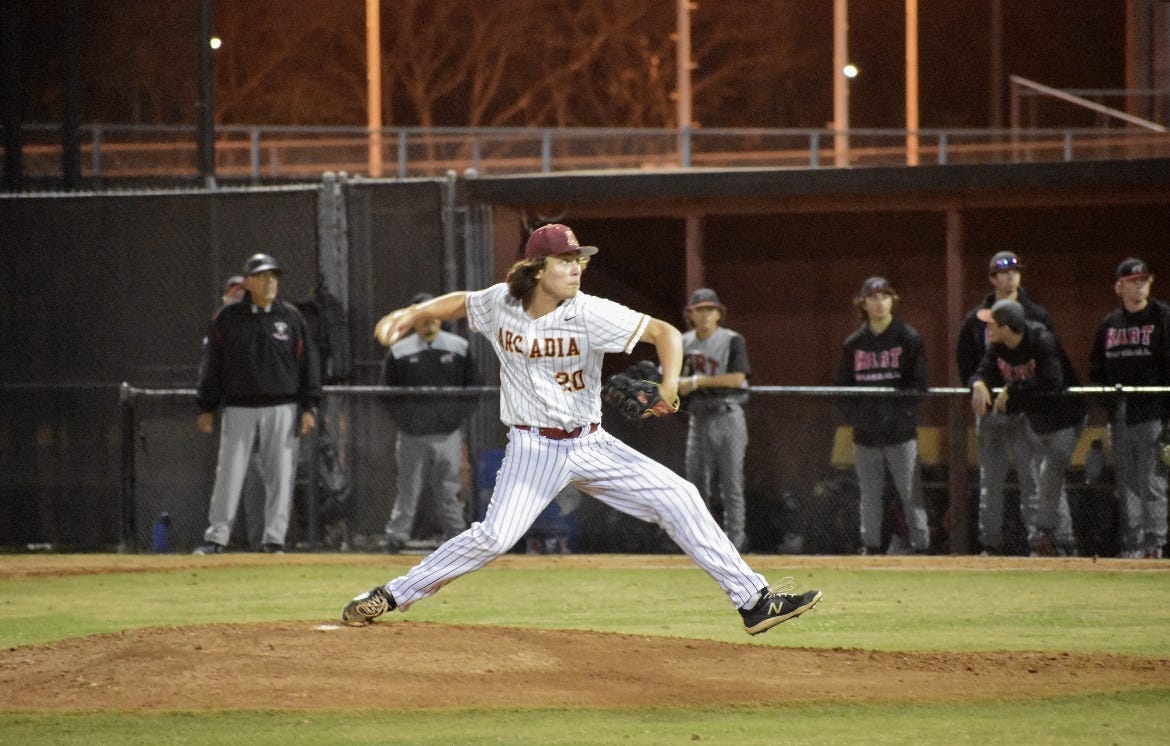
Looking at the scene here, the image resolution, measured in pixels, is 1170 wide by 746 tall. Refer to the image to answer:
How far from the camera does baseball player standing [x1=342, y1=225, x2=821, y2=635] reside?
6.97m

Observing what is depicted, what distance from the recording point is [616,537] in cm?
1281

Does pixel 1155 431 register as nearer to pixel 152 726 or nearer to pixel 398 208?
pixel 398 208

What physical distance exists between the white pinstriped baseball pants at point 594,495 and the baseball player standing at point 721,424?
528 cm

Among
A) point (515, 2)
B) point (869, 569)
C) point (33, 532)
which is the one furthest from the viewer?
point (515, 2)

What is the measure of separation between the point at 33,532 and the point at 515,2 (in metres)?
28.5

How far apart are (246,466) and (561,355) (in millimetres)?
6216

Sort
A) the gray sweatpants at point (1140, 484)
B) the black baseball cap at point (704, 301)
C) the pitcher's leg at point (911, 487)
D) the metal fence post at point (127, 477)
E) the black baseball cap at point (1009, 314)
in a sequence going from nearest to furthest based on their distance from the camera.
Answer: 1. the gray sweatpants at point (1140, 484)
2. the black baseball cap at point (1009, 314)
3. the pitcher's leg at point (911, 487)
4. the black baseball cap at point (704, 301)
5. the metal fence post at point (127, 477)

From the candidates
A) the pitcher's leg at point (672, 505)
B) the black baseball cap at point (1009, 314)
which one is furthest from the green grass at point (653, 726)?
the black baseball cap at point (1009, 314)

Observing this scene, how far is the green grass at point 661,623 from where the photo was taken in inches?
225

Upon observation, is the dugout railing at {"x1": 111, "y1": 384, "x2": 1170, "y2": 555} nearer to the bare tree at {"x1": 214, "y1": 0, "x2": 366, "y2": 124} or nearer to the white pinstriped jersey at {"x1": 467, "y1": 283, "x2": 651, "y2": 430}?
the white pinstriped jersey at {"x1": 467, "y1": 283, "x2": 651, "y2": 430}

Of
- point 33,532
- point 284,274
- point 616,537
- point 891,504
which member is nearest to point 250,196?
point 284,274

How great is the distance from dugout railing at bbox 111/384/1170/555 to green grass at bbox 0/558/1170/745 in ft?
3.24

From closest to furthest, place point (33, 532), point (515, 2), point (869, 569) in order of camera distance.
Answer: point (869, 569)
point (33, 532)
point (515, 2)

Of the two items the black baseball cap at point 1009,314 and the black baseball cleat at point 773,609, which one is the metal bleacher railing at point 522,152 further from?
the black baseball cleat at point 773,609
